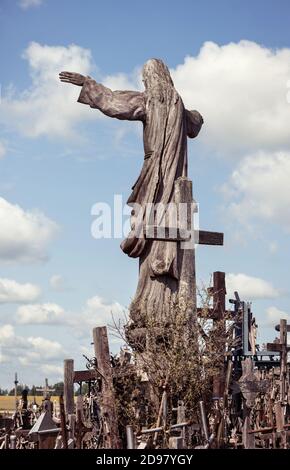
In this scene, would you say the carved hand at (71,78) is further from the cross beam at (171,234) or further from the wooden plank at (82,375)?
the wooden plank at (82,375)

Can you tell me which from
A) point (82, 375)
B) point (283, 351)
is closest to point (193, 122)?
point (82, 375)

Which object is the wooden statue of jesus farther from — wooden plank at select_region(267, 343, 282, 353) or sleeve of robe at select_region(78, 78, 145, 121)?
wooden plank at select_region(267, 343, 282, 353)

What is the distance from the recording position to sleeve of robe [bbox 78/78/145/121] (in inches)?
602

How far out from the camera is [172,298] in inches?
607

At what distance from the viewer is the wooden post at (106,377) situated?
44.3ft

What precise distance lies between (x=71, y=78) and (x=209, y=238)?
10.8 feet

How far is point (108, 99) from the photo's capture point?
15.4 m

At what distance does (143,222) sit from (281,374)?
346 inches

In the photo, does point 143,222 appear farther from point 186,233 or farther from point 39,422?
point 39,422

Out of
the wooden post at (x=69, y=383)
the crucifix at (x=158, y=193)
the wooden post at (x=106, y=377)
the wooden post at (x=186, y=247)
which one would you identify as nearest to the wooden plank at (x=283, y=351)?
the wooden post at (x=69, y=383)

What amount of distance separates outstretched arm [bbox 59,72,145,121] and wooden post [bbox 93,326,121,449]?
361cm

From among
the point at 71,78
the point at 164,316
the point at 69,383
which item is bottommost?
the point at 69,383

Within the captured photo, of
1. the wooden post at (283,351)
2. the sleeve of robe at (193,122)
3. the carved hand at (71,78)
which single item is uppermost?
the carved hand at (71,78)

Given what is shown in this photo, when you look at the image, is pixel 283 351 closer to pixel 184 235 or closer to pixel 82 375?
pixel 82 375
